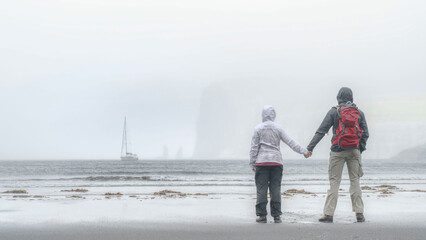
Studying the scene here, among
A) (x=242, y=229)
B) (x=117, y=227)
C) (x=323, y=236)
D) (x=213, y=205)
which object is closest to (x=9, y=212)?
(x=117, y=227)

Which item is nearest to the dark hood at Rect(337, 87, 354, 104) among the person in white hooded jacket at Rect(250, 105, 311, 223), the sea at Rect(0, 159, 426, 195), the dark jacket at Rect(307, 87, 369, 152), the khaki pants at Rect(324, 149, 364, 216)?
the dark jacket at Rect(307, 87, 369, 152)

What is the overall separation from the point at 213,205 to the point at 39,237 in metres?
5.54

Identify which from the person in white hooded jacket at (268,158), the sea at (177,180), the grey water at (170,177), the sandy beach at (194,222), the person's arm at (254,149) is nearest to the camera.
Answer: the sandy beach at (194,222)

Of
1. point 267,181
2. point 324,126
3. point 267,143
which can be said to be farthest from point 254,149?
point 324,126

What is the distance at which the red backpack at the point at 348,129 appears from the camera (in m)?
8.09

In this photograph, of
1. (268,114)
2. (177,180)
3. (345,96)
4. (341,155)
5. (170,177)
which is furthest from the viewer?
(170,177)

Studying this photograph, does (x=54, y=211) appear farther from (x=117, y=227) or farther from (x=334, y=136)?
(x=334, y=136)

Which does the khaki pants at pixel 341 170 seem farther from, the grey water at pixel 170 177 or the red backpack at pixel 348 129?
the grey water at pixel 170 177

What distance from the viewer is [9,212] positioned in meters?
9.62

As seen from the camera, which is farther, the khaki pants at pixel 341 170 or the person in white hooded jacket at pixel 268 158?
the person in white hooded jacket at pixel 268 158

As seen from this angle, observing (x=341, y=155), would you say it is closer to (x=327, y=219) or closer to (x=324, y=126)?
(x=324, y=126)

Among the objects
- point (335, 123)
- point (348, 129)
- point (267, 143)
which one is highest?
point (335, 123)

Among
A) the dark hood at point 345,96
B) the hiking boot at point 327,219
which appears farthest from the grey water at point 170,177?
the dark hood at point 345,96

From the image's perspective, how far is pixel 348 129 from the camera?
8125mm
